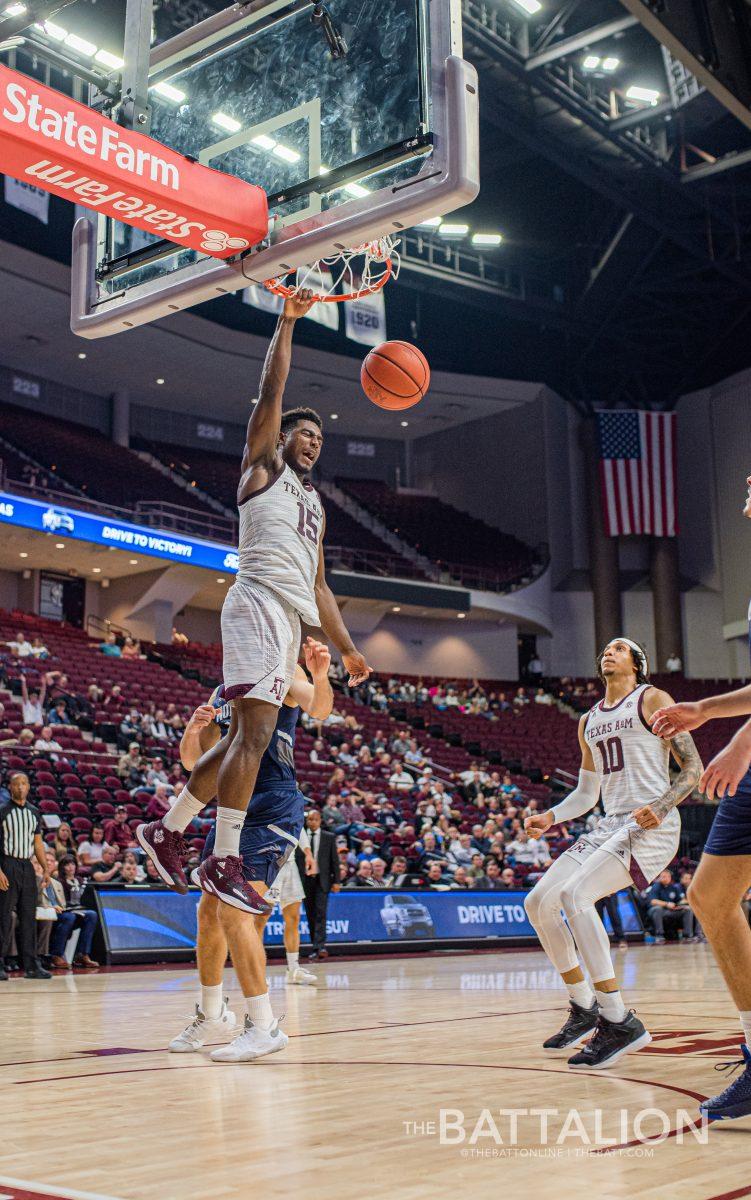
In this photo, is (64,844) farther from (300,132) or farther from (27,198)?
(27,198)

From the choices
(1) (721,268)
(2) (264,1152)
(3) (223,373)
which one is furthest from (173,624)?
(2) (264,1152)

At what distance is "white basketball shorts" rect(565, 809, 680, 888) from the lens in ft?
17.1

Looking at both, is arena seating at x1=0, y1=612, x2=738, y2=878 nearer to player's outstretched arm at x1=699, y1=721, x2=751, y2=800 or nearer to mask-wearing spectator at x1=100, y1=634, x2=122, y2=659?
mask-wearing spectator at x1=100, y1=634, x2=122, y2=659

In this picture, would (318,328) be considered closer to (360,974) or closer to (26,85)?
(360,974)

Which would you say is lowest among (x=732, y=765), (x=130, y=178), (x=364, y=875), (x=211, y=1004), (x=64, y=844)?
(x=364, y=875)

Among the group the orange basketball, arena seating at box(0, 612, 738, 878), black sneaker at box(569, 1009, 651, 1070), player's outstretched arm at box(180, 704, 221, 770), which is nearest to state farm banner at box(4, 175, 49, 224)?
arena seating at box(0, 612, 738, 878)

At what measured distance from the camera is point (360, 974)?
11266 millimetres

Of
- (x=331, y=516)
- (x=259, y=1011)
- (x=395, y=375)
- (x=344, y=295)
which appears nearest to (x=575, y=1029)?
(x=259, y=1011)

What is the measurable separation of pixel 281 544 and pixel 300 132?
2.15 metres

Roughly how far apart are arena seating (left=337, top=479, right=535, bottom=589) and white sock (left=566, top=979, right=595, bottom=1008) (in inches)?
1092

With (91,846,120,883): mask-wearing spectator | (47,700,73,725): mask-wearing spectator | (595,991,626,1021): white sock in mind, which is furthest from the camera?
(47,700,73,725): mask-wearing spectator

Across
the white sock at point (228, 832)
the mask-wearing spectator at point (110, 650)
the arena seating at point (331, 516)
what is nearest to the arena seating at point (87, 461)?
the arena seating at point (331, 516)

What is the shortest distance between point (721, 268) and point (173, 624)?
649 inches

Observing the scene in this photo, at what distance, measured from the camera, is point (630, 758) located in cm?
551
